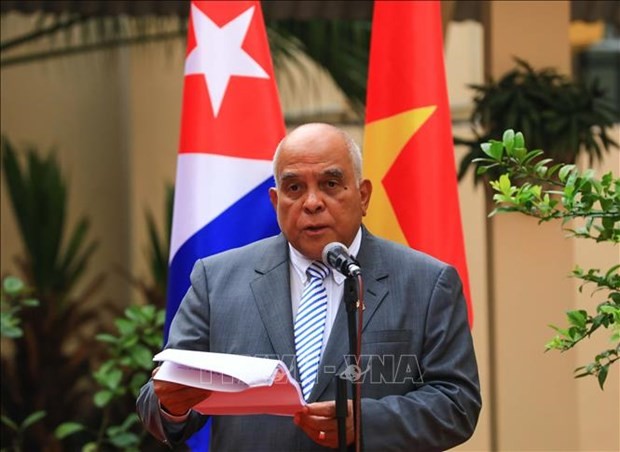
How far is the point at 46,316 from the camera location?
722 centimetres

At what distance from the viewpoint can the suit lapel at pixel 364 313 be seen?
3078 millimetres

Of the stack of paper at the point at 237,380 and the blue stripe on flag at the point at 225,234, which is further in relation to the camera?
the blue stripe on flag at the point at 225,234

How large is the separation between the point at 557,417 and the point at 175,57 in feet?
18.0

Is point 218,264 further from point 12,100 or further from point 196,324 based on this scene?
point 12,100

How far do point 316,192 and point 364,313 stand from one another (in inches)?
12.3

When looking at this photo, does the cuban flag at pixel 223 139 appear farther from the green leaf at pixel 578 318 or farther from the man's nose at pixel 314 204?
the green leaf at pixel 578 318

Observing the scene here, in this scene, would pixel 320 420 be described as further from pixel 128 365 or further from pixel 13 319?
pixel 13 319

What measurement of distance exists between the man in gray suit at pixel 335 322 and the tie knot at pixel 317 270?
14 mm

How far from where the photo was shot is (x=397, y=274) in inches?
127

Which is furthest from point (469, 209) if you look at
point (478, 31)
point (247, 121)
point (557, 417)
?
point (247, 121)

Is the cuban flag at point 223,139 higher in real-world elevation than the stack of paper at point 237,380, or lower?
higher

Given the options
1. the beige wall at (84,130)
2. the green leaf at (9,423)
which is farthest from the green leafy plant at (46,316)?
the beige wall at (84,130)

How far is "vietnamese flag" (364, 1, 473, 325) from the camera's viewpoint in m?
4.57

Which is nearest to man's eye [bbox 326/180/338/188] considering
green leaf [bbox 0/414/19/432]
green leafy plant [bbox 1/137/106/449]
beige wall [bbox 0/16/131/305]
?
green leaf [bbox 0/414/19/432]
